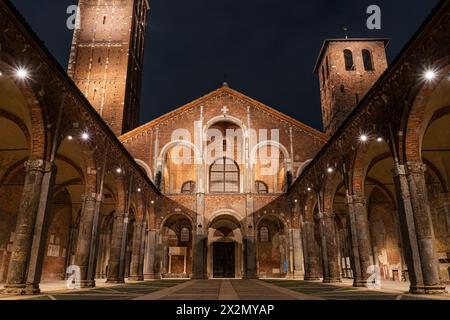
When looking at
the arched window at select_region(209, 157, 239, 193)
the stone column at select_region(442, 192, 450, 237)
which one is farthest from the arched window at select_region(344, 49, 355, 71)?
the stone column at select_region(442, 192, 450, 237)

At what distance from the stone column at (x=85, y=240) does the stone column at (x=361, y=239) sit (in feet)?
33.9

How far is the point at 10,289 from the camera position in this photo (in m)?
8.72

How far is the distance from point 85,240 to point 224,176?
17243mm

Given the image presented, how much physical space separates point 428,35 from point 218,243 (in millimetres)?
23809

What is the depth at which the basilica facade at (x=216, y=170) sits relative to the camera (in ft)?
31.3

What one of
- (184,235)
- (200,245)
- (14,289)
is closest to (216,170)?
(184,235)

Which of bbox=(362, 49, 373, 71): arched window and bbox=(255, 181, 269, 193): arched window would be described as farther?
bbox=(362, 49, 373, 71): arched window

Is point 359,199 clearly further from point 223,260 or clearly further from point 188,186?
point 188,186

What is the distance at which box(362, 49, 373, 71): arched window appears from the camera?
104ft

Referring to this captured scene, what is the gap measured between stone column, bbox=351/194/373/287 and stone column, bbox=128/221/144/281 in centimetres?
1274

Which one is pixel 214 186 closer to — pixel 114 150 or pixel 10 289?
pixel 114 150

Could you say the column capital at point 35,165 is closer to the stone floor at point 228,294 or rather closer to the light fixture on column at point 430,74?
the stone floor at point 228,294

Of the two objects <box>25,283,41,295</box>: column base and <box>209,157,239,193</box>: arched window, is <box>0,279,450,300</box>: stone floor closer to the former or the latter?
<box>25,283,41,295</box>: column base
